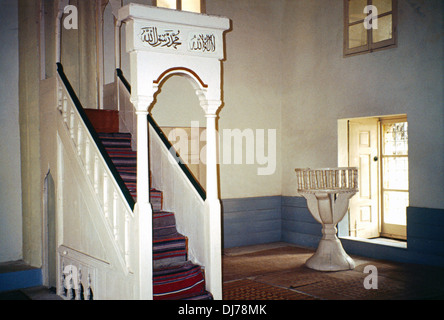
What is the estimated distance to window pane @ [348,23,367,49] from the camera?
7668 millimetres

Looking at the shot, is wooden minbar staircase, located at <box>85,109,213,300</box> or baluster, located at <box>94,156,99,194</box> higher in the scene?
baluster, located at <box>94,156,99,194</box>

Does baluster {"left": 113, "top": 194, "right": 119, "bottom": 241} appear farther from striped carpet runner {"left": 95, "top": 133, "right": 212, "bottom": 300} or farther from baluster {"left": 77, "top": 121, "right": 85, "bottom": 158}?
baluster {"left": 77, "top": 121, "right": 85, "bottom": 158}

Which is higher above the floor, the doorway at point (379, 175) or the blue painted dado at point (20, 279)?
the doorway at point (379, 175)

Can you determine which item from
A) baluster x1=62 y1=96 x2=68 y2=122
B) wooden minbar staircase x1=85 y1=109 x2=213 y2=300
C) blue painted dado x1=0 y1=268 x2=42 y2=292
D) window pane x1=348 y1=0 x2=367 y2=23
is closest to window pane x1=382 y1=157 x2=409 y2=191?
window pane x1=348 y1=0 x2=367 y2=23

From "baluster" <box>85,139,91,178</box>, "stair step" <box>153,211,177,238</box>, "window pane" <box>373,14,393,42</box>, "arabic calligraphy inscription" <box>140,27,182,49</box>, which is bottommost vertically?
"stair step" <box>153,211,177,238</box>

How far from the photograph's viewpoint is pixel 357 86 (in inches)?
304

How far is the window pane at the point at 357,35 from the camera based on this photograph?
25.2ft

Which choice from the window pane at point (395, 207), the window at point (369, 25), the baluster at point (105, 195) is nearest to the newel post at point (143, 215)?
the baluster at point (105, 195)

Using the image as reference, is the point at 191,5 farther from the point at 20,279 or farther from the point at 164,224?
the point at 20,279

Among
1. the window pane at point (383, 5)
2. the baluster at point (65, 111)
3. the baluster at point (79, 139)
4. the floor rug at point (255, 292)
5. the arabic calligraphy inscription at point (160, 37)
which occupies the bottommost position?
the floor rug at point (255, 292)

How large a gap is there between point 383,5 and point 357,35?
24.0 inches

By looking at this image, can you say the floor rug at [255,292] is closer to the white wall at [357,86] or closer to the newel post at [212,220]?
the newel post at [212,220]

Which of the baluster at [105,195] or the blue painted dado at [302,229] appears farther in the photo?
the blue painted dado at [302,229]

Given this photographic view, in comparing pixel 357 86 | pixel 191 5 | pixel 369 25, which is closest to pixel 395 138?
pixel 357 86
